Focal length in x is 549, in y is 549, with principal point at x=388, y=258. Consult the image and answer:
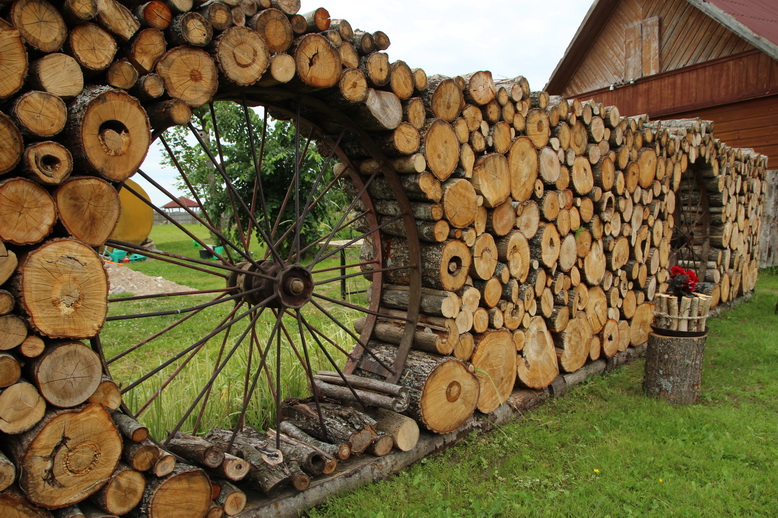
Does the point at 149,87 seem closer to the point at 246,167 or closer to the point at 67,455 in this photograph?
the point at 67,455

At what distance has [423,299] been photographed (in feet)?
12.0

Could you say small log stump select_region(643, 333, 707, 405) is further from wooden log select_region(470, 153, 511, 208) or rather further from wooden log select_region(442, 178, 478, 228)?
wooden log select_region(442, 178, 478, 228)

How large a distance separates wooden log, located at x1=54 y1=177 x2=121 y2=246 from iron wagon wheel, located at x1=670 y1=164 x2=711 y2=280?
7.43 meters

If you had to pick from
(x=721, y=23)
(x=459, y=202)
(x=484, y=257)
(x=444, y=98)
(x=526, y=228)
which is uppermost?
(x=721, y=23)

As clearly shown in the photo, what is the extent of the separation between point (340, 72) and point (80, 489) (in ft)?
7.23

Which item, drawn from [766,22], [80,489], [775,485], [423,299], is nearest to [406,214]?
[423,299]

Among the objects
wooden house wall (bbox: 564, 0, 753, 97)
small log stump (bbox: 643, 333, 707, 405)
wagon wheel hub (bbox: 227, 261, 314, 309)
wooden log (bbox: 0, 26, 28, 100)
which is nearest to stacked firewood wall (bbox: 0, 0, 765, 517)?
wooden log (bbox: 0, 26, 28, 100)

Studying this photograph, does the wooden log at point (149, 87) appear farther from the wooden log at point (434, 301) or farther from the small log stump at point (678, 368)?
the small log stump at point (678, 368)

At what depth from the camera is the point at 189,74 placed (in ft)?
7.65

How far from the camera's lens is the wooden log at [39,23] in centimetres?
184

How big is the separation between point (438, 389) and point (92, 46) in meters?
2.59

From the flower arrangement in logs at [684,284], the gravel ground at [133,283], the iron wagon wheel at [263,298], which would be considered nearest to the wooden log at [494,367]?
the iron wagon wheel at [263,298]

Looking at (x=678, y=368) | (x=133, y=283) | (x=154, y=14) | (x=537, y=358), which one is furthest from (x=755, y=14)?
(x=154, y=14)

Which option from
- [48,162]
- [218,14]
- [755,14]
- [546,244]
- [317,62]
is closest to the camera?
[48,162]
